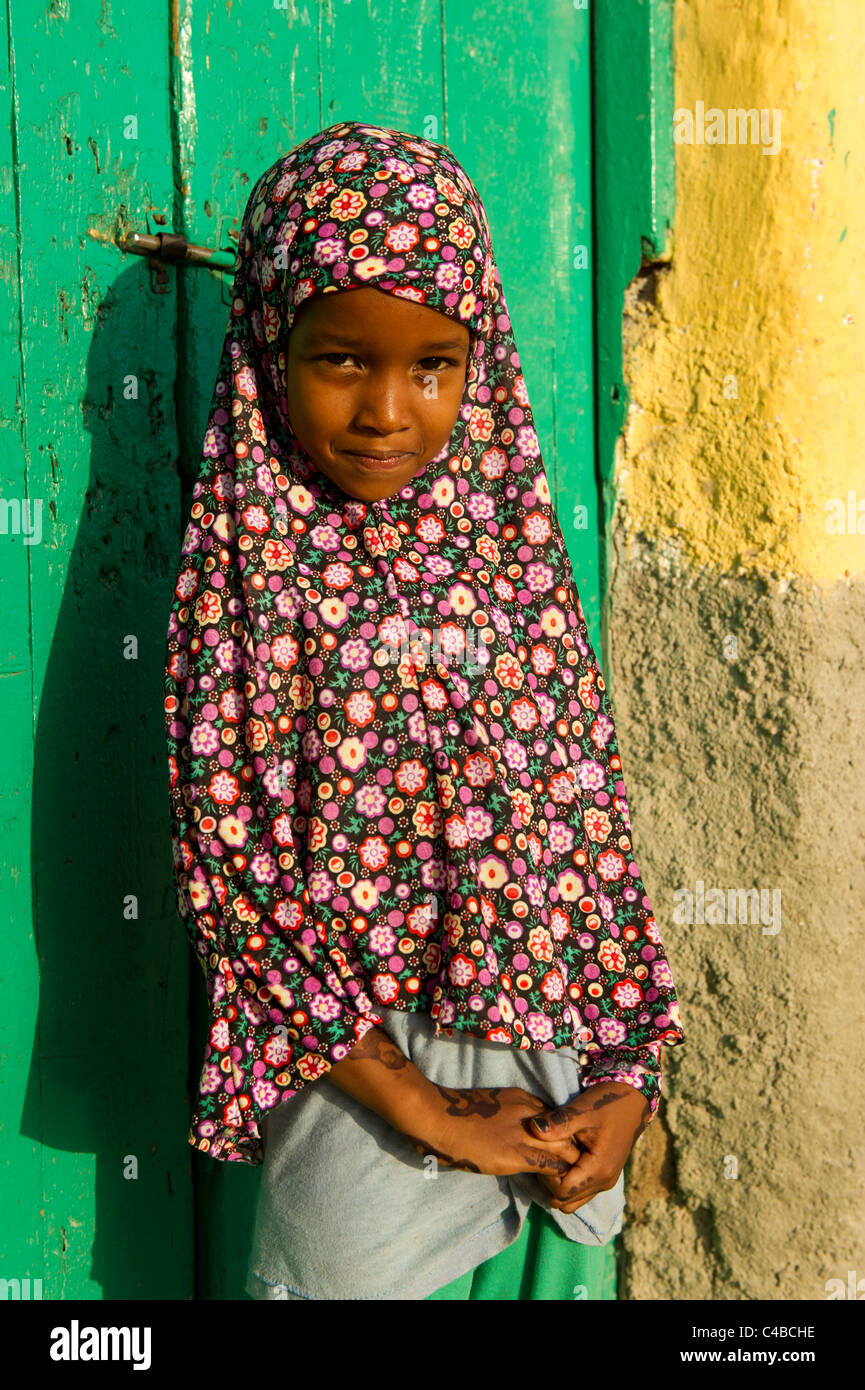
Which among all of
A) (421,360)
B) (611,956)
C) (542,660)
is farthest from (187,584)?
(611,956)

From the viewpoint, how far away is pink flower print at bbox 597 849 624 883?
1.61 metres

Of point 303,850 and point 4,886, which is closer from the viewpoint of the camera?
point 303,850

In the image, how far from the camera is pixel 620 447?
7.20ft

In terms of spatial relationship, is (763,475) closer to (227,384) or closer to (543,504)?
(543,504)

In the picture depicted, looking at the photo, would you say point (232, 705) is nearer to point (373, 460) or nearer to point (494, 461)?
point (373, 460)

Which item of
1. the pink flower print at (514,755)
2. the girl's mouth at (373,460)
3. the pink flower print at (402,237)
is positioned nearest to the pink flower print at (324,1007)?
the pink flower print at (514,755)

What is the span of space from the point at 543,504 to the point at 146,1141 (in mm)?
1090

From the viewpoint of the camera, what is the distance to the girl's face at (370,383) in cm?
133

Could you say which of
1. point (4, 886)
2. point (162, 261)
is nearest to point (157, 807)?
point (4, 886)

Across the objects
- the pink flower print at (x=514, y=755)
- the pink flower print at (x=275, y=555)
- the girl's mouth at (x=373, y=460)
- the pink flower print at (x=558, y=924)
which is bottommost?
the pink flower print at (x=558, y=924)

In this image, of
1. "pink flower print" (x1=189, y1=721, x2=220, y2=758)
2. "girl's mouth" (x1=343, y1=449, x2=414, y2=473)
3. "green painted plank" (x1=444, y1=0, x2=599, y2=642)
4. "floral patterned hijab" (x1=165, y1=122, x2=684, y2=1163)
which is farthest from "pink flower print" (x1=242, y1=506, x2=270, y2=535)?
"green painted plank" (x1=444, y1=0, x2=599, y2=642)

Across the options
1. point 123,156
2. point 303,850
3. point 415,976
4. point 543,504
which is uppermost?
point 123,156

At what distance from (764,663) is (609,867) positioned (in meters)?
0.59

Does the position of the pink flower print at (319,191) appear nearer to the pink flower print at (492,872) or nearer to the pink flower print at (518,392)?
the pink flower print at (518,392)
